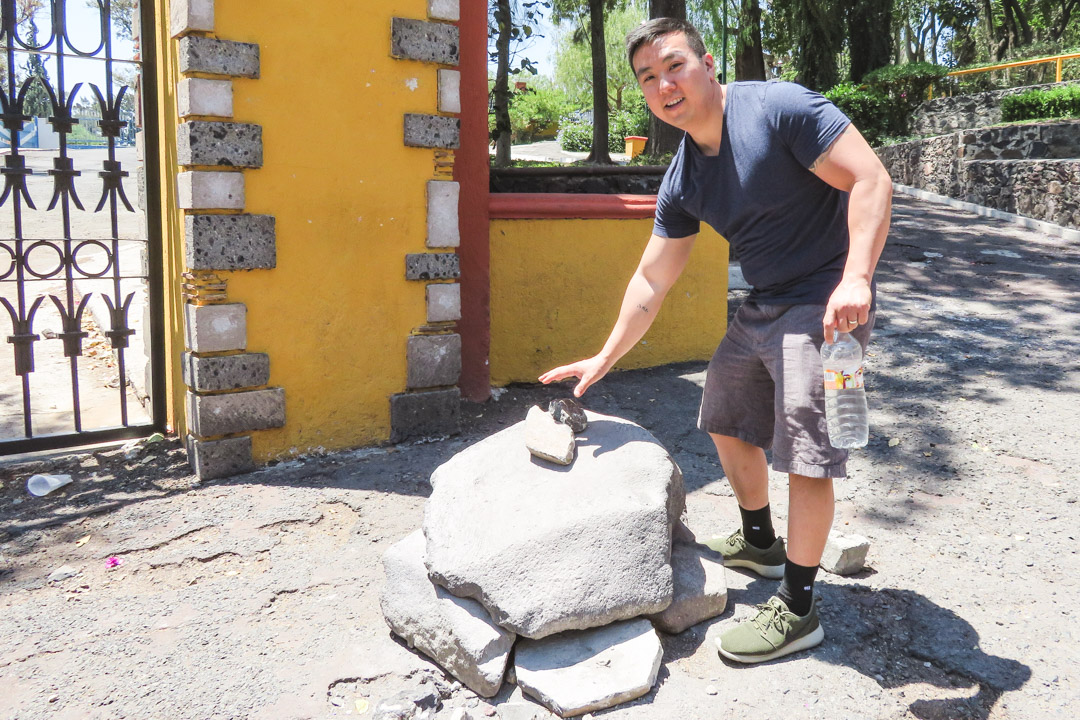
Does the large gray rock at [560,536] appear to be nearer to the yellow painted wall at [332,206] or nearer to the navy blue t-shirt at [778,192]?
the navy blue t-shirt at [778,192]

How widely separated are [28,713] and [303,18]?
10.9 ft

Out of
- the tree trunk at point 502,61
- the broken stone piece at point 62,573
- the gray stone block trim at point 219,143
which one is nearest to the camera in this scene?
the broken stone piece at point 62,573

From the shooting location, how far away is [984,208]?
39.7ft

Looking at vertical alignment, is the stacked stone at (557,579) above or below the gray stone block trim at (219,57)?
below

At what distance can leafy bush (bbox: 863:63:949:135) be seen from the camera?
16828mm

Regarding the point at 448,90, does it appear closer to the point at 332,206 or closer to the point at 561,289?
the point at 332,206

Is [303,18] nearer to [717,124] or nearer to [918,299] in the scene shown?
[717,124]

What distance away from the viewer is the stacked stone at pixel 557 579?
270 centimetres

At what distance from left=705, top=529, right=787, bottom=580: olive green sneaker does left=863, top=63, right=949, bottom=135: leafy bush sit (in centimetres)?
1561

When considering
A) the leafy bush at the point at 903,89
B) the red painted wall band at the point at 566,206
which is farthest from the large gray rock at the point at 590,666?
the leafy bush at the point at 903,89

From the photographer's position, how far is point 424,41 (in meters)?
4.78

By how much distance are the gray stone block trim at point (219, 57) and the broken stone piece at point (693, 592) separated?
121 inches

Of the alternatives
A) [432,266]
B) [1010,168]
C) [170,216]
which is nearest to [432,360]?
[432,266]

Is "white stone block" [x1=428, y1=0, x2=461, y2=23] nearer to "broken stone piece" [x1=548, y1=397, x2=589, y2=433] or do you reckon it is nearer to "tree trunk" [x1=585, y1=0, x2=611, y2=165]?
"broken stone piece" [x1=548, y1=397, x2=589, y2=433]
